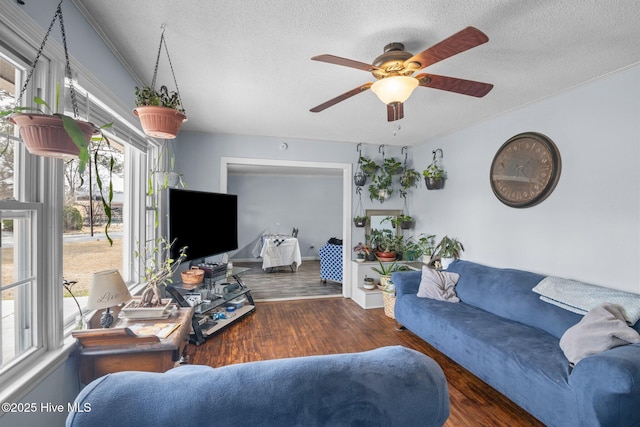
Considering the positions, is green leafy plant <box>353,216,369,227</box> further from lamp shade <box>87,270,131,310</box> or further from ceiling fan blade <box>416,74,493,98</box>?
lamp shade <box>87,270,131,310</box>

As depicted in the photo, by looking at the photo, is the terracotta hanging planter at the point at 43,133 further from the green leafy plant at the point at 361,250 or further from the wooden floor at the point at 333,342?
the green leafy plant at the point at 361,250

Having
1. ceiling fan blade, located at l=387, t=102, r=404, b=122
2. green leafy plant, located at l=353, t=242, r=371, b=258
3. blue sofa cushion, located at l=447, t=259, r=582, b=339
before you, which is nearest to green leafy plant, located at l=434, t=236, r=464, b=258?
blue sofa cushion, located at l=447, t=259, r=582, b=339

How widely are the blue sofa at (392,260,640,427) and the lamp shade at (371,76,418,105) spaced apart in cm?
174

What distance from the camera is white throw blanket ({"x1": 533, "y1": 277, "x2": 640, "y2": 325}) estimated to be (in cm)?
188

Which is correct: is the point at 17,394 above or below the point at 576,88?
below

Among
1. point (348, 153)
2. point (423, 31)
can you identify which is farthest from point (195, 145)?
point (423, 31)

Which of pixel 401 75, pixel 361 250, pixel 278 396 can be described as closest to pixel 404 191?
pixel 361 250

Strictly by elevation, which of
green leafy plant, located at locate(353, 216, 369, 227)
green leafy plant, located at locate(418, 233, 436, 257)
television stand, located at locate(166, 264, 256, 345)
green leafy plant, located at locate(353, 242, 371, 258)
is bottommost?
television stand, located at locate(166, 264, 256, 345)

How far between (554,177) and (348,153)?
102 inches

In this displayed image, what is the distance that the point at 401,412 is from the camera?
768 mm

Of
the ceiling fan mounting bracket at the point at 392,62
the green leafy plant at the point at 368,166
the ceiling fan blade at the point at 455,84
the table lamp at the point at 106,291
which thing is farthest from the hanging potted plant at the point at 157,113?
the green leafy plant at the point at 368,166

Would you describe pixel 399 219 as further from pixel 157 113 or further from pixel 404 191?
pixel 157 113

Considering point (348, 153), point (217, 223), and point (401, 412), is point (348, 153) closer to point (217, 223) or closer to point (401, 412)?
point (217, 223)

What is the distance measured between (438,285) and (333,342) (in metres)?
1.26
